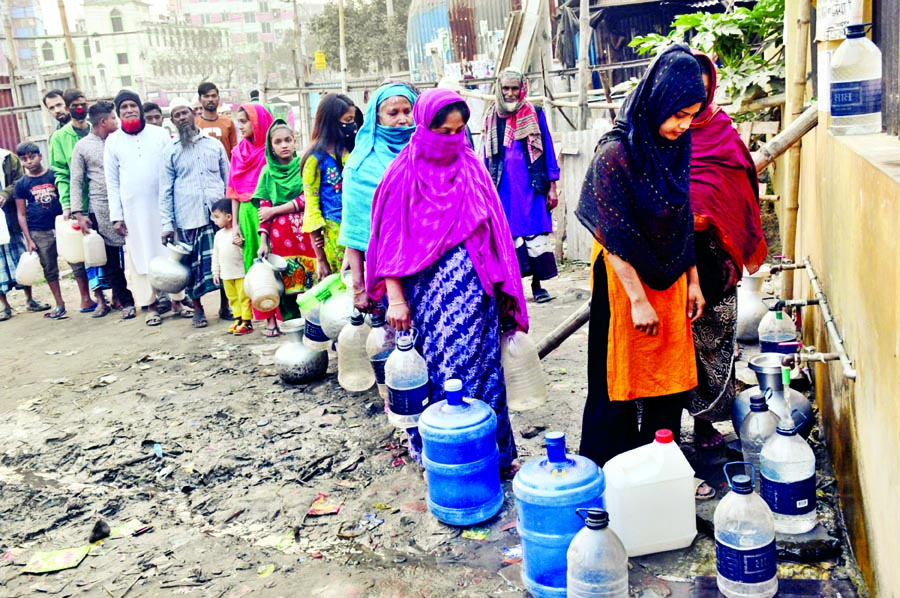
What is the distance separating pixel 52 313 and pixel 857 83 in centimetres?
850

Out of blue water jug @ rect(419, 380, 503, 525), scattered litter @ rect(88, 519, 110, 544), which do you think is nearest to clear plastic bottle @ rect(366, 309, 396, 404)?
blue water jug @ rect(419, 380, 503, 525)

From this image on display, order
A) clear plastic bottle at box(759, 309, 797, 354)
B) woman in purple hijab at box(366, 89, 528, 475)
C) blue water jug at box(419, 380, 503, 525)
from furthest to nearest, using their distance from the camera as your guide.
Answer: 1. clear plastic bottle at box(759, 309, 797, 354)
2. woman in purple hijab at box(366, 89, 528, 475)
3. blue water jug at box(419, 380, 503, 525)

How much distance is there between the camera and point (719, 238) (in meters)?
3.54

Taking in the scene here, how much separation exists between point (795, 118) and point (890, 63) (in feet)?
6.04

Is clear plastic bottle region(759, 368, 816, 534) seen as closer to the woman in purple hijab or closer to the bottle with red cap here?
the bottle with red cap

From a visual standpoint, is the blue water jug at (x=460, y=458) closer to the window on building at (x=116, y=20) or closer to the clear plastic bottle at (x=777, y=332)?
the clear plastic bottle at (x=777, y=332)

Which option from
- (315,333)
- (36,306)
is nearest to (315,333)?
(315,333)

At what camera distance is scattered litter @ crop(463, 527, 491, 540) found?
3.52 m

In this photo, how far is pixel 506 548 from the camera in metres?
3.41

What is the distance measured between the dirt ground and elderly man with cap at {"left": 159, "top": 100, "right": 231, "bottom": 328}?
1.33 m

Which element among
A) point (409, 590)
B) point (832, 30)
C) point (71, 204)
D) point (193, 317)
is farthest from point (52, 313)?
point (832, 30)

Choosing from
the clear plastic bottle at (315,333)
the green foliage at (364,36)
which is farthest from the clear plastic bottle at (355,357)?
the green foliage at (364,36)

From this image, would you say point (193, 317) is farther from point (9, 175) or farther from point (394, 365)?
point (394, 365)

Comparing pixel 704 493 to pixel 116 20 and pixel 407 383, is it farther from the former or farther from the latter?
pixel 116 20
